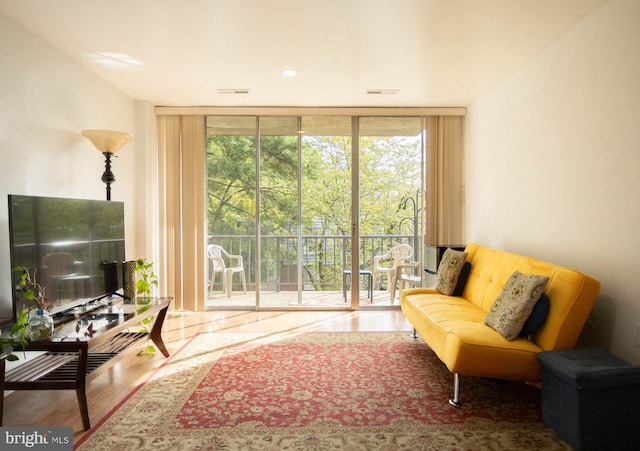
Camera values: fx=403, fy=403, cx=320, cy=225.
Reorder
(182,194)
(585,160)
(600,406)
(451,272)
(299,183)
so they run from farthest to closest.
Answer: (299,183)
(182,194)
(451,272)
(585,160)
(600,406)

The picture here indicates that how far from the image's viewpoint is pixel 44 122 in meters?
2.99

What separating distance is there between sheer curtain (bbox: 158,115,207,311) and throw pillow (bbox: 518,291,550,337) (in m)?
3.60

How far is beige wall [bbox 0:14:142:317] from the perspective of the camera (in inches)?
103

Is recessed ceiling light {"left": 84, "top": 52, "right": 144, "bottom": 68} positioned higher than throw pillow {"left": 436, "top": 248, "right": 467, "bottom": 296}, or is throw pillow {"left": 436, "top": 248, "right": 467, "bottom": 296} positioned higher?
recessed ceiling light {"left": 84, "top": 52, "right": 144, "bottom": 68}

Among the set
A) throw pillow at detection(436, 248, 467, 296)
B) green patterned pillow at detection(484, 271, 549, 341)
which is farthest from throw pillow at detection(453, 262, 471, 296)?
green patterned pillow at detection(484, 271, 549, 341)

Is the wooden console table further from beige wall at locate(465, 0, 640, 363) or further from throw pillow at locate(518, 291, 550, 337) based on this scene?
beige wall at locate(465, 0, 640, 363)

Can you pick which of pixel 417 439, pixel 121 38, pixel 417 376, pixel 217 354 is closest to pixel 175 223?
pixel 217 354

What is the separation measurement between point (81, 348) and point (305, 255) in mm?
3191

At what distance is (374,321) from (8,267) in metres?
3.33

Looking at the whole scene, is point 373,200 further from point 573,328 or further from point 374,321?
point 573,328

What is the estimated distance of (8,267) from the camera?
2.59m

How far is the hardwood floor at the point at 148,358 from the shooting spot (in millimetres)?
2369

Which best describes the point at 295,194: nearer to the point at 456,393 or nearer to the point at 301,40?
the point at 301,40

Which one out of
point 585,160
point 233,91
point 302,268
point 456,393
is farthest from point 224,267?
point 585,160
